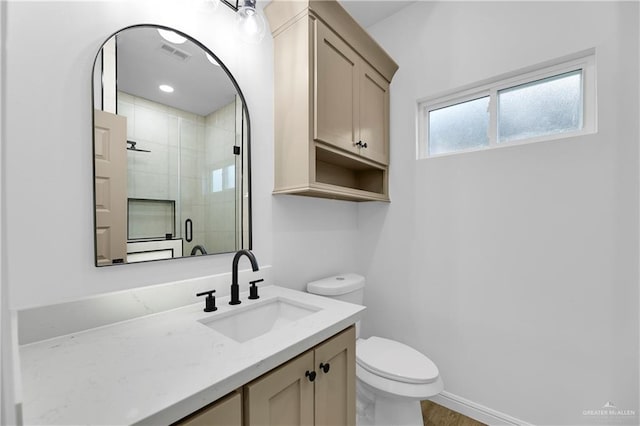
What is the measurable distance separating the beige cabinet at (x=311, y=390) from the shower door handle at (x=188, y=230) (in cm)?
69

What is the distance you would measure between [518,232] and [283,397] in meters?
1.48

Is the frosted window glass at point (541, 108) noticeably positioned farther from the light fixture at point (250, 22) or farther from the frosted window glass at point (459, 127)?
the light fixture at point (250, 22)

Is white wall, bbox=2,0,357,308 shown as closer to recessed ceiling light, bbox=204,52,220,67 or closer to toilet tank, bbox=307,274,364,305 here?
recessed ceiling light, bbox=204,52,220,67

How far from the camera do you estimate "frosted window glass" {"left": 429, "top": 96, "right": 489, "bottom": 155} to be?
1712mm

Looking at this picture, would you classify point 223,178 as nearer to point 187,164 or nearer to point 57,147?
point 187,164

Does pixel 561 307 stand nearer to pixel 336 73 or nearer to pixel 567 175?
pixel 567 175

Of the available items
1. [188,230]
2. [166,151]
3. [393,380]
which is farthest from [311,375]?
[166,151]

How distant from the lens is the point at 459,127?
1.80 meters

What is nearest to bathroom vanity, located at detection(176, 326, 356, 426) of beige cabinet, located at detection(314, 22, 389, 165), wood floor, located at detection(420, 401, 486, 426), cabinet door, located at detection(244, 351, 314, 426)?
cabinet door, located at detection(244, 351, 314, 426)

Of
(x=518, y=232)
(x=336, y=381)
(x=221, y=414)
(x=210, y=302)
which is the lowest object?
(x=336, y=381)

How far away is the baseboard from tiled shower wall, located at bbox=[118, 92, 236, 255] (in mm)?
1647

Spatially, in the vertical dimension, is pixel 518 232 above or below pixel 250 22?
below

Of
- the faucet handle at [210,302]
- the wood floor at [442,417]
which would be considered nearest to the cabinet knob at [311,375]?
the faucet handle at [210,302]

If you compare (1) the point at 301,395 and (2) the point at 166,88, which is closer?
(1) the point at 301,395
